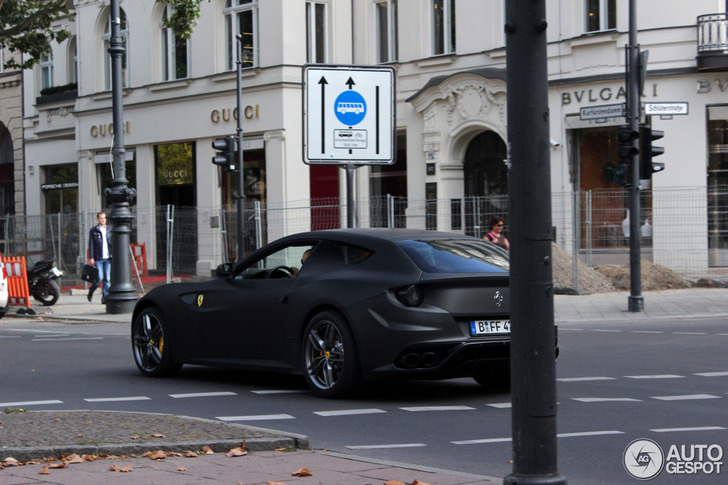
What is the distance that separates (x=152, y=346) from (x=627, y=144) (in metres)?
10.6

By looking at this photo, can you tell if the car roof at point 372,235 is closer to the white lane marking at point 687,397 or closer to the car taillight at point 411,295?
the car taillight at point 411,295

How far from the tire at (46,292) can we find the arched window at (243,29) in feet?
34.7

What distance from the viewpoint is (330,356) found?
965cm

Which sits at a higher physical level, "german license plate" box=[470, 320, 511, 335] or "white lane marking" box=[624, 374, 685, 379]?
"german license plate" box=[470, 320, 511, 335]

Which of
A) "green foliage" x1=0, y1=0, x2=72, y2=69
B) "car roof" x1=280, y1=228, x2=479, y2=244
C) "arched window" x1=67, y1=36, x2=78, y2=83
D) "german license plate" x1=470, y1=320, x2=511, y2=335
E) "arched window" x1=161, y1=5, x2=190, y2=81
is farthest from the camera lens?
"arched window" x1=67, y1=36, x2=78, y2=83

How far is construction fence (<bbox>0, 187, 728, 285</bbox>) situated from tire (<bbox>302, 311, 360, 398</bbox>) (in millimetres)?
11027

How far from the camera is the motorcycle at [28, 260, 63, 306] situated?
23594 millimetres

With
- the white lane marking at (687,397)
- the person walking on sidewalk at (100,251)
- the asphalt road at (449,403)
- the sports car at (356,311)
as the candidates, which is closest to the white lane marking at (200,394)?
the asphalt road at (449,403)

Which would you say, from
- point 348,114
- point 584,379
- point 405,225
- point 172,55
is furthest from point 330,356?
point 172,55

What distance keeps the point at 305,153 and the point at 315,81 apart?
0.98 metres

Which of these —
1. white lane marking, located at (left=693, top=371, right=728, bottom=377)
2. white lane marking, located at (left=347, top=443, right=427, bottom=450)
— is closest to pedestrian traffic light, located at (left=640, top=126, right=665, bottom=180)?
white lane marking, located at (left=693, top=371, right=728, bottom=377)

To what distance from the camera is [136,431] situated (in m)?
7.26

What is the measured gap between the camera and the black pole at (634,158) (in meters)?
19.4

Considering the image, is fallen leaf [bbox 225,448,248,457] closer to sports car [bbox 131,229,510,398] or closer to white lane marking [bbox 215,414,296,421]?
white lane marking [bbox 215,414,296,421]
